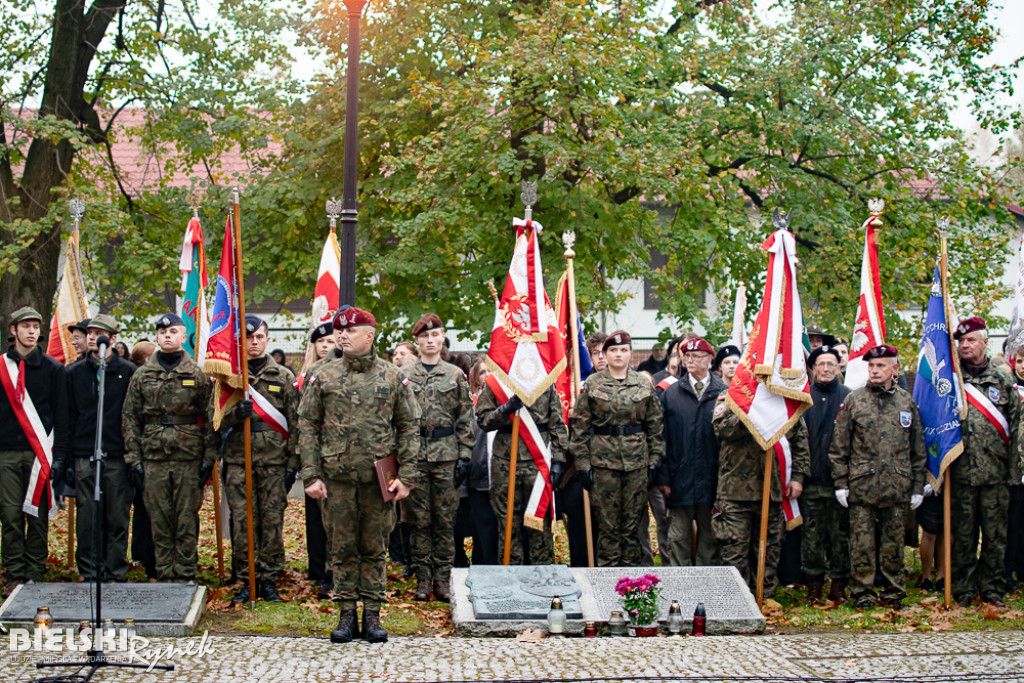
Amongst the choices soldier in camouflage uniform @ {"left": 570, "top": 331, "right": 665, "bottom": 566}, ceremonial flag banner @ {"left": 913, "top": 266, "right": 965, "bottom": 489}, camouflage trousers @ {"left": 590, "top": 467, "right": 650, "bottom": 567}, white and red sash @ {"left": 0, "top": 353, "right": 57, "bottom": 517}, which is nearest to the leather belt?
soldier in camouflage uniform @ {"left": 570, "top": 331, "right": 665, "bottom": 566}

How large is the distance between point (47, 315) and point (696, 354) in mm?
10139

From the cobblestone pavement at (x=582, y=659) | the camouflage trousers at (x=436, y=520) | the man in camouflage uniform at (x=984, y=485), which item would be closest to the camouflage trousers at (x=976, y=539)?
the man in camouflage uniform at (x=984, y=485)

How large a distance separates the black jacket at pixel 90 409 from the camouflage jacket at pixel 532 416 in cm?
291

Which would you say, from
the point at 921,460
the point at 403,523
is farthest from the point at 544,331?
the point at 921,460

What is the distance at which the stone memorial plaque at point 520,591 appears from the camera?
7215 millimetres

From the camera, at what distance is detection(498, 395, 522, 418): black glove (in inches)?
337

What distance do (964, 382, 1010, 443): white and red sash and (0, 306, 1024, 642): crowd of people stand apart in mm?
14

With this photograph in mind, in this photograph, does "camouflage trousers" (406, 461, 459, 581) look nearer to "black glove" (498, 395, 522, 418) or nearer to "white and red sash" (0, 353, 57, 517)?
"black glove" (498, 395, 522, 418)

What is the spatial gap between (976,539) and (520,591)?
3876 millimetres

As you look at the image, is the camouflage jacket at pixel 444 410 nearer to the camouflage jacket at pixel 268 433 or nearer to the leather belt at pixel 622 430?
the camouflage jacket at pixel 268 433

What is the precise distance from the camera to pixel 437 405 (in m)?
8.54

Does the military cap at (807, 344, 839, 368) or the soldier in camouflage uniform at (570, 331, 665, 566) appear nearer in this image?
the soldier in camouflage uniform at (570, 331, 665, 566)

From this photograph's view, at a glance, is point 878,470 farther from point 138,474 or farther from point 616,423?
point 138,474

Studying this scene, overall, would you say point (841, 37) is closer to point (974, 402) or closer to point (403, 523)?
point (974, 402)
